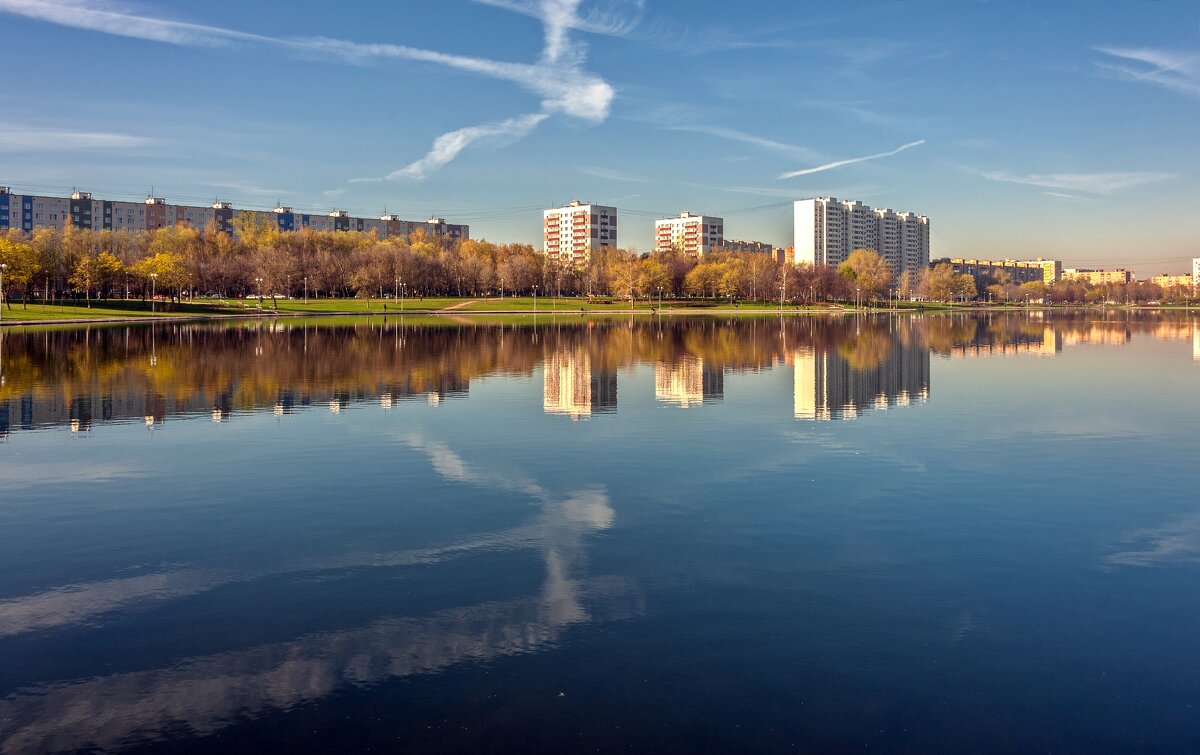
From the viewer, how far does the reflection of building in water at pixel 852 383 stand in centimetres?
2442

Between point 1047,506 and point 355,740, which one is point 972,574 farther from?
point 355,740

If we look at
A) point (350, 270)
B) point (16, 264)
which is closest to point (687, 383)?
point (16, 264)

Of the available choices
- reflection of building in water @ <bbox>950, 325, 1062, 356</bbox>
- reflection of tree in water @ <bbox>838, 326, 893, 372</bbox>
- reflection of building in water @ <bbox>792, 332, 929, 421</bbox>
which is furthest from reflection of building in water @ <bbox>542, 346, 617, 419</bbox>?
reflection of building in water @ <bbox>950, 325, 1062, 356</bbox>

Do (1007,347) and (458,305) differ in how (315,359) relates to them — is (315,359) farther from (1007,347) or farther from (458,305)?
(458,305)

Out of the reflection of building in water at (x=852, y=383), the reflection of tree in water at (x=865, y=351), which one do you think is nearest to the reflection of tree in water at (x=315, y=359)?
the reflection of tree in water at (x=865, y=351)

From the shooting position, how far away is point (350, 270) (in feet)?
442

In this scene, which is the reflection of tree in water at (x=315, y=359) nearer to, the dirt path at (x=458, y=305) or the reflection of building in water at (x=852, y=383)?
the reflection of building in water at (x=852, y=383)

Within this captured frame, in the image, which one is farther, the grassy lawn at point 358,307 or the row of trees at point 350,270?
the row of trees at point 350,270

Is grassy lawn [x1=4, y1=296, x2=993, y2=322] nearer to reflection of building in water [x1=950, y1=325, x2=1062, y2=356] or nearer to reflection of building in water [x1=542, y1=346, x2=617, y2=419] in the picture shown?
reflection of building in water [x1=542, y1=346, x2=617, y2=419]

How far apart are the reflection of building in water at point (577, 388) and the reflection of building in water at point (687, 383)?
5.37 feet

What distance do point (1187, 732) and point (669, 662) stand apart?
3.87 meters

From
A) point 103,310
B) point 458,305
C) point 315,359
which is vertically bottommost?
point 315,359

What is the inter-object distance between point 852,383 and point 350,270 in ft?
377

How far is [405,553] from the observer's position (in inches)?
419
